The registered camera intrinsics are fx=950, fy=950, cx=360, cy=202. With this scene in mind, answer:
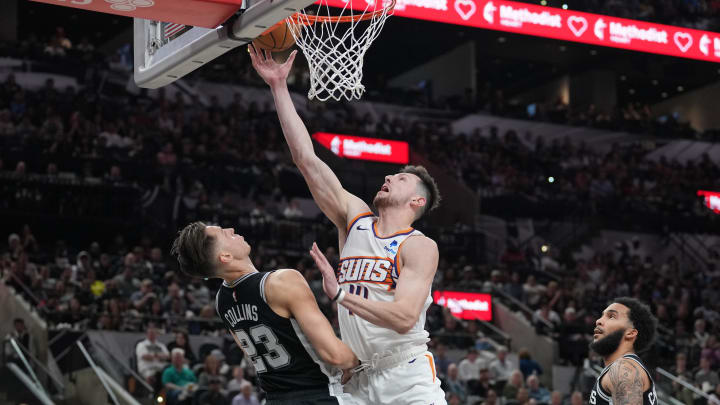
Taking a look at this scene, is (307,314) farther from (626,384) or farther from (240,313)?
(626,384)

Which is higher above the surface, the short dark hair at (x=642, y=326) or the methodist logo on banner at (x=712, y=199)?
the methodist logo on banner at (x=712, y=199)

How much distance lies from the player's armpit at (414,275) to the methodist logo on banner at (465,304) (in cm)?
1276

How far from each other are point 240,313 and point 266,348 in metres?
0.20

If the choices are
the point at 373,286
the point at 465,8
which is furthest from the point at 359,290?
the point at 465,8

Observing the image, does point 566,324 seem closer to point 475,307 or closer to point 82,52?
point 475,307

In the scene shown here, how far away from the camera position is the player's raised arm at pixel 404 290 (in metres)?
3.83

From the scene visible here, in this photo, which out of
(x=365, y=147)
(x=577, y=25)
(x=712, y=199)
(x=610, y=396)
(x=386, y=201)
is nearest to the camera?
(x=386, y=201)

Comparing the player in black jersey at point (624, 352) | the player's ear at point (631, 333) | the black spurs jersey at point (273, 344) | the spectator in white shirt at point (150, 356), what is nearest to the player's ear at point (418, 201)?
the black spurs jersey at point (273, 344)

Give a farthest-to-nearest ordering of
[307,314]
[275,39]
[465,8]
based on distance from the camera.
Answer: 1. [465,8]
2. [275,39]
3. [307,314]

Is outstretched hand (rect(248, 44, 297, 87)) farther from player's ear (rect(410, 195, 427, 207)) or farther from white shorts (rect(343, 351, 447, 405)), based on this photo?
white shorts (rect(343, 351, 447, 405))

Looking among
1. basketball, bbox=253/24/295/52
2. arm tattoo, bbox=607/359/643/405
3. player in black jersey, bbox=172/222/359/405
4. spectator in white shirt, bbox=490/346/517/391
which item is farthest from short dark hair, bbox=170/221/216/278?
spectator in white shirt, bbox=490/346/517/391

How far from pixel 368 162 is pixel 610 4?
21.5 ft

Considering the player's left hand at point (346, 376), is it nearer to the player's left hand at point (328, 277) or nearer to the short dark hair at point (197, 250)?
the player's left hand at point (328, 277)

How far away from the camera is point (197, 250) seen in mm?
4363
